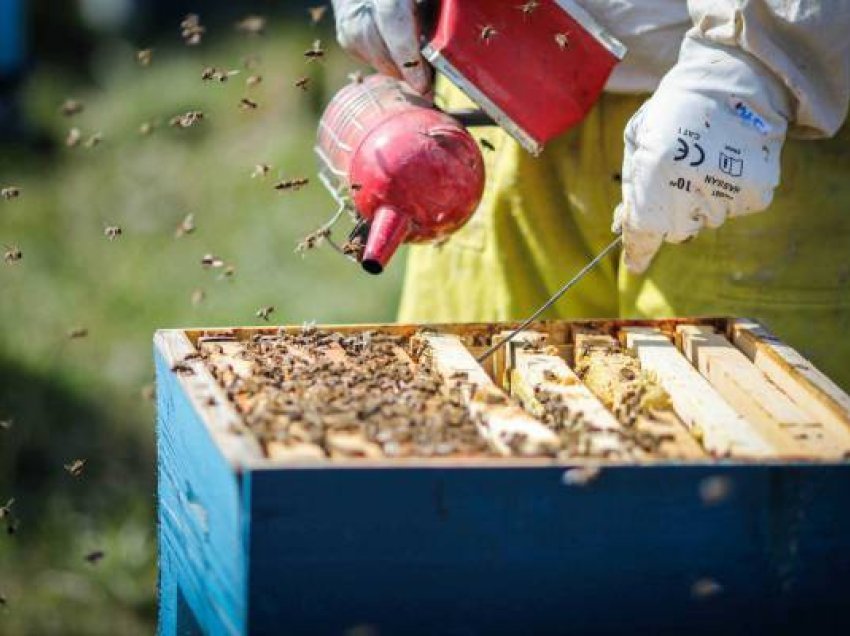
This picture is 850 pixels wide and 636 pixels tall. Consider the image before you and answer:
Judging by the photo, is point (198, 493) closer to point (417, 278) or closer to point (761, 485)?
point (761, 485)

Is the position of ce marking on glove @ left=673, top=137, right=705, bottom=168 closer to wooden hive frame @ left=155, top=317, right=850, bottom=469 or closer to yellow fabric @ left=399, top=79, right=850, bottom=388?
wooden hive frame @ left=155, top=317, right=850, bottom=469

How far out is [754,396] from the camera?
2.54 m

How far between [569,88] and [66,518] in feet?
7.26

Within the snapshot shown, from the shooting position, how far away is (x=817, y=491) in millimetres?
2174

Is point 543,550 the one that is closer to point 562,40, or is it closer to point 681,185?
point 681,185

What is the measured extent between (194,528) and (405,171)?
0.84 meters

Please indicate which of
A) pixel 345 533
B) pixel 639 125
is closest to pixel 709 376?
pixel 639 125

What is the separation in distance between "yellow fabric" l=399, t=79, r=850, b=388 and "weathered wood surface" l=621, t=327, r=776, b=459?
1.42ft

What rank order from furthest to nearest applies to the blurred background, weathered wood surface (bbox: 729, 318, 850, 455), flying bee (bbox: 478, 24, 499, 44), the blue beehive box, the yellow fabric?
the blurred background < the yellow fabric < flying bee (bbox: 478, 24, 499, 44) < weathered wood surface (bbox: 729, 318, 850, 455) < the blue beehive box

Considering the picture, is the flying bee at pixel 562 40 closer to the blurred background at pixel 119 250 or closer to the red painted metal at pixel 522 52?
the red painted metal at pixel 522 52

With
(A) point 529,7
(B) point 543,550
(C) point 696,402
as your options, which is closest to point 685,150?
(A) point 529,7

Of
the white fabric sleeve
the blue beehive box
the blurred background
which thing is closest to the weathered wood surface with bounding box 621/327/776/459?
the blue beehive box

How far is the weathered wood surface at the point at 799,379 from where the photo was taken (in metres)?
2.39

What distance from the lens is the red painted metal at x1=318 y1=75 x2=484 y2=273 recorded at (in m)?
2.92
